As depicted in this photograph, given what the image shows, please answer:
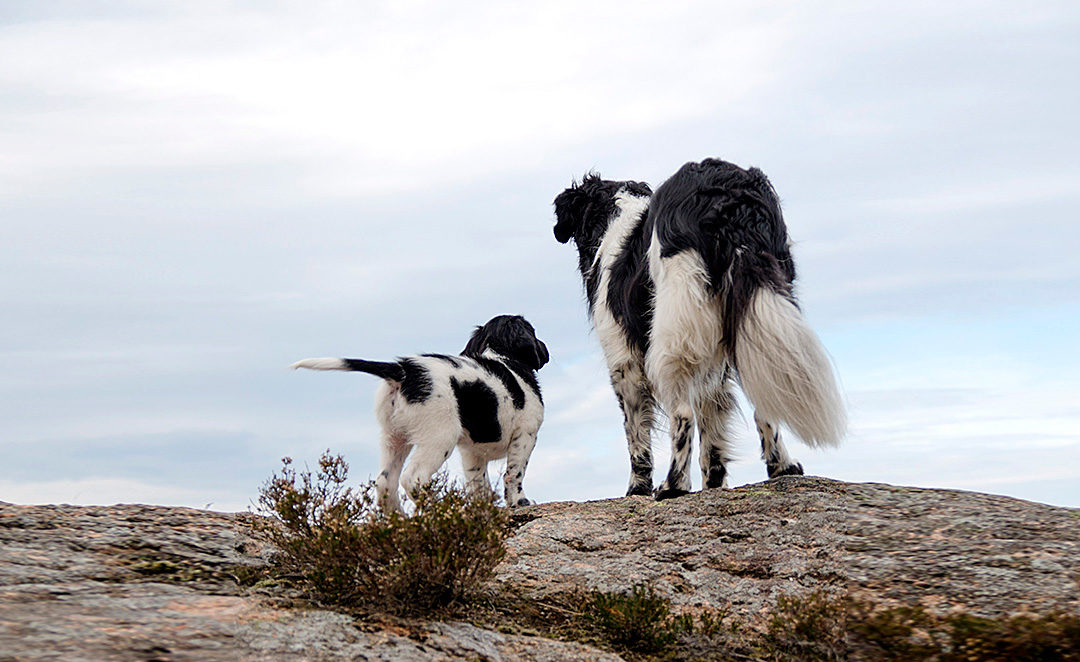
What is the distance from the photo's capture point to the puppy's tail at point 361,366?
707 cm

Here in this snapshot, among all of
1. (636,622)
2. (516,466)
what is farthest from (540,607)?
(516,466)

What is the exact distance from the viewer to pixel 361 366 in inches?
298

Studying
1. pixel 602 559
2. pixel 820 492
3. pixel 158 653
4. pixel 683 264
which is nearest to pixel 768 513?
pixel 820 492

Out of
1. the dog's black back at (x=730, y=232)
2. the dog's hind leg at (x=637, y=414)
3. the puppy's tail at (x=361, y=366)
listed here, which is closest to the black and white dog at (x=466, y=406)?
the puppy's tail at (x=361, y=366)

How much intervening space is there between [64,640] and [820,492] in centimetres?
464

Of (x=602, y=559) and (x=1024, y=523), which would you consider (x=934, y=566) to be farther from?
(x=602, y=559)

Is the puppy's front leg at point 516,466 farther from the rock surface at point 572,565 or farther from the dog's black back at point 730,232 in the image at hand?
the dog's black back at point 730,232

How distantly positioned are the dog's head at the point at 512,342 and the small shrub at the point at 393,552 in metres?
4.41

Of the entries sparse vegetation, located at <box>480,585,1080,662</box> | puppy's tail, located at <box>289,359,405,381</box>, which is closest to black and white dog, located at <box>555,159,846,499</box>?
puppy's tail, located at <box>289,359,405,381</box>

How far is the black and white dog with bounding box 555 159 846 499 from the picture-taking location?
693 cm

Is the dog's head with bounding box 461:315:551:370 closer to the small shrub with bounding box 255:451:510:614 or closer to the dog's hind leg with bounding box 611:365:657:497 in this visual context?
the dog's hind leg with bounding box 611:365:657:497

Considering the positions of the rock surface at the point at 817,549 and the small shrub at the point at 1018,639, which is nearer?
the small shrub at the point at 1018,639

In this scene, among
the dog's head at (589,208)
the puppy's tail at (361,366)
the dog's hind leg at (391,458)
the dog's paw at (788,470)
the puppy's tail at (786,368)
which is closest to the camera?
the puppy's tail at (786,368)

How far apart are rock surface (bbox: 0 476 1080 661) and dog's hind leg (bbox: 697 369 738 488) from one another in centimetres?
67
